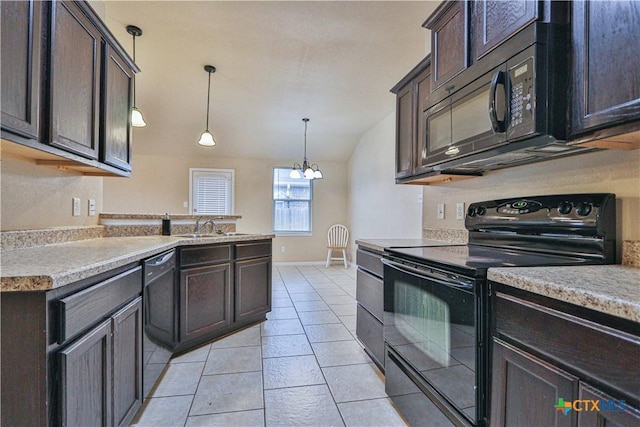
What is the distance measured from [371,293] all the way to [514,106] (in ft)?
4.80

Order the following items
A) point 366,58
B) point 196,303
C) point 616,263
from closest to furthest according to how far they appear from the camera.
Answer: point 616,263 → point 196,303 → point 366,58

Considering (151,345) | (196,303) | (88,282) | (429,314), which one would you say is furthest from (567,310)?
(196,303)

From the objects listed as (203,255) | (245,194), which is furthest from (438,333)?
(245,194)

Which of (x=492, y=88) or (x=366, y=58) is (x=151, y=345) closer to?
(x=492, y=88)

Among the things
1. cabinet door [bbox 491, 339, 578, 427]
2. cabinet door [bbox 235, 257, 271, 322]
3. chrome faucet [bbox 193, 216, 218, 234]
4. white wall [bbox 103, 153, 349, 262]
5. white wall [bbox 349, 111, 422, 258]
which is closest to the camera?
cabinet door [bbox 491, 339, 578, 427]

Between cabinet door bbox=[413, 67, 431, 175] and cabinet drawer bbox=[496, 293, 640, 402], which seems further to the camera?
cabinet door bbox=[413, 67, 431, 175]

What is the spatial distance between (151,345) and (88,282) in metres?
0.85

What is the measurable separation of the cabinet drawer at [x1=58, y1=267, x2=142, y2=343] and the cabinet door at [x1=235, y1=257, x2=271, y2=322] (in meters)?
1.33

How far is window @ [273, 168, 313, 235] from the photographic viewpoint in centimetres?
674

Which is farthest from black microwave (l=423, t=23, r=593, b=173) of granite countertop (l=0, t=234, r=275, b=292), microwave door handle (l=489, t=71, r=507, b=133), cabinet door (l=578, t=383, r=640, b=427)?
granite countertop (l=0, t=234, r=275, b=292)

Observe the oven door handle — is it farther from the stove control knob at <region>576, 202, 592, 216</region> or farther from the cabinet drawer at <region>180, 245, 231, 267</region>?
the cabinet drawer at <region>180, 245, 231, 267</region>

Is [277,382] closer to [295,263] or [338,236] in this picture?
[295,263]

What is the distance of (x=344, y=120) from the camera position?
17.5 feet

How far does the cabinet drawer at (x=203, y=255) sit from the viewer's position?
236 cm
